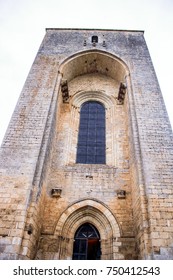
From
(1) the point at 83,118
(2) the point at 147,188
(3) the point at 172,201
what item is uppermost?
(1) the point at 83,118

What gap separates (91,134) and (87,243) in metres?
3.89

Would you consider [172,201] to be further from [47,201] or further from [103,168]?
[47,201]

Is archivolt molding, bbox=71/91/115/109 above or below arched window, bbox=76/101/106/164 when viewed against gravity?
above

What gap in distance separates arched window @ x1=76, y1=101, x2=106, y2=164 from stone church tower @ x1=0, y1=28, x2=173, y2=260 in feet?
0.12

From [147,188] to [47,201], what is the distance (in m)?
2.87

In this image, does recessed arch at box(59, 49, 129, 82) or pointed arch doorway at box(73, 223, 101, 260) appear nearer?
pointed arch doorway at box(73, 223, 101, 260)

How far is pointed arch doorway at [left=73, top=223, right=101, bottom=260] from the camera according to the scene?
5680mm

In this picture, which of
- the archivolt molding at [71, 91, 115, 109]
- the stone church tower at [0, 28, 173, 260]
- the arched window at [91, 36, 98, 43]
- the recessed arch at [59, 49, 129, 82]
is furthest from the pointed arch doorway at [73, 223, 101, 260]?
the arched window at [91, 36, 98, 43]

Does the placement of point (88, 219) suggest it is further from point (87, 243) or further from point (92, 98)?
point (92, 98)

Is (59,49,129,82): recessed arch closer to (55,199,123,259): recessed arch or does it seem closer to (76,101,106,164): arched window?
(76,101,106,164): arched window

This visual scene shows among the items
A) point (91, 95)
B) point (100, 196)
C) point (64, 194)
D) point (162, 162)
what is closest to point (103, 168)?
point (100, 196)

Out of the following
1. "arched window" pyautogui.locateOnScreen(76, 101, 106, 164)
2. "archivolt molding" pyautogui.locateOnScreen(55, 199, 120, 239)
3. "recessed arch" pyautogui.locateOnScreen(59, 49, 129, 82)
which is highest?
"recessed arch" pyautogui.locateOnScreen(59, 49, 129, 82)

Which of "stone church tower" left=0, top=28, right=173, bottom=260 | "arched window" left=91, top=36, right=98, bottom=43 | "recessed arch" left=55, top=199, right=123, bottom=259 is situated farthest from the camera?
"arched window" left=91, top=36, right=98, bottom=43

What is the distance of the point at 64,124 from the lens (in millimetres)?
8352
